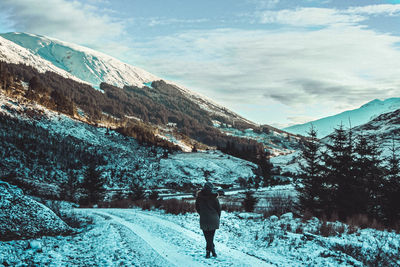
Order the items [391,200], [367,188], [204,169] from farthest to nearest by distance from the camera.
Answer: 1. [204,169]
2. [367,188]
3. [391,200]

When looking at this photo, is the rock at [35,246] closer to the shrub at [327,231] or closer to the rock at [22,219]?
the rock at [22,219]

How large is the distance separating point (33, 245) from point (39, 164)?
57748mm

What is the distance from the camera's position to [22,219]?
8.88m

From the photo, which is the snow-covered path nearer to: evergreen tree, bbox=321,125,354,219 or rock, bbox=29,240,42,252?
rock, bbox=29,240,42,252

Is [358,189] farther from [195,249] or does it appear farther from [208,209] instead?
[208,209]

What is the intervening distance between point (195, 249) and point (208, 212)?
5.56 ft

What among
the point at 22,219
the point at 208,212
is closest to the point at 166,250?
the point at 208,212

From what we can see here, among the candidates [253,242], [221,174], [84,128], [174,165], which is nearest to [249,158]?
[221,174]

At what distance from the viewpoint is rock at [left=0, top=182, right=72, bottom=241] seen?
8.18 metres

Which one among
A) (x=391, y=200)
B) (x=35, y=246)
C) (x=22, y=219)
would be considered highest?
(x=22, y=219)

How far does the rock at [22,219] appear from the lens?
8.18 metres

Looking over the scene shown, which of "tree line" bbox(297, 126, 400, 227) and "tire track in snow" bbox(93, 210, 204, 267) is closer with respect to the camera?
"tire track in snow" bbox(93, 210, 204, 267)

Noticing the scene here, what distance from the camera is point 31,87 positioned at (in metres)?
105

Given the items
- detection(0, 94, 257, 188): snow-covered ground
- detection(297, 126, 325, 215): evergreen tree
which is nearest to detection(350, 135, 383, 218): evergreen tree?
detection(297, 126, 325, 215): evergreen tree
